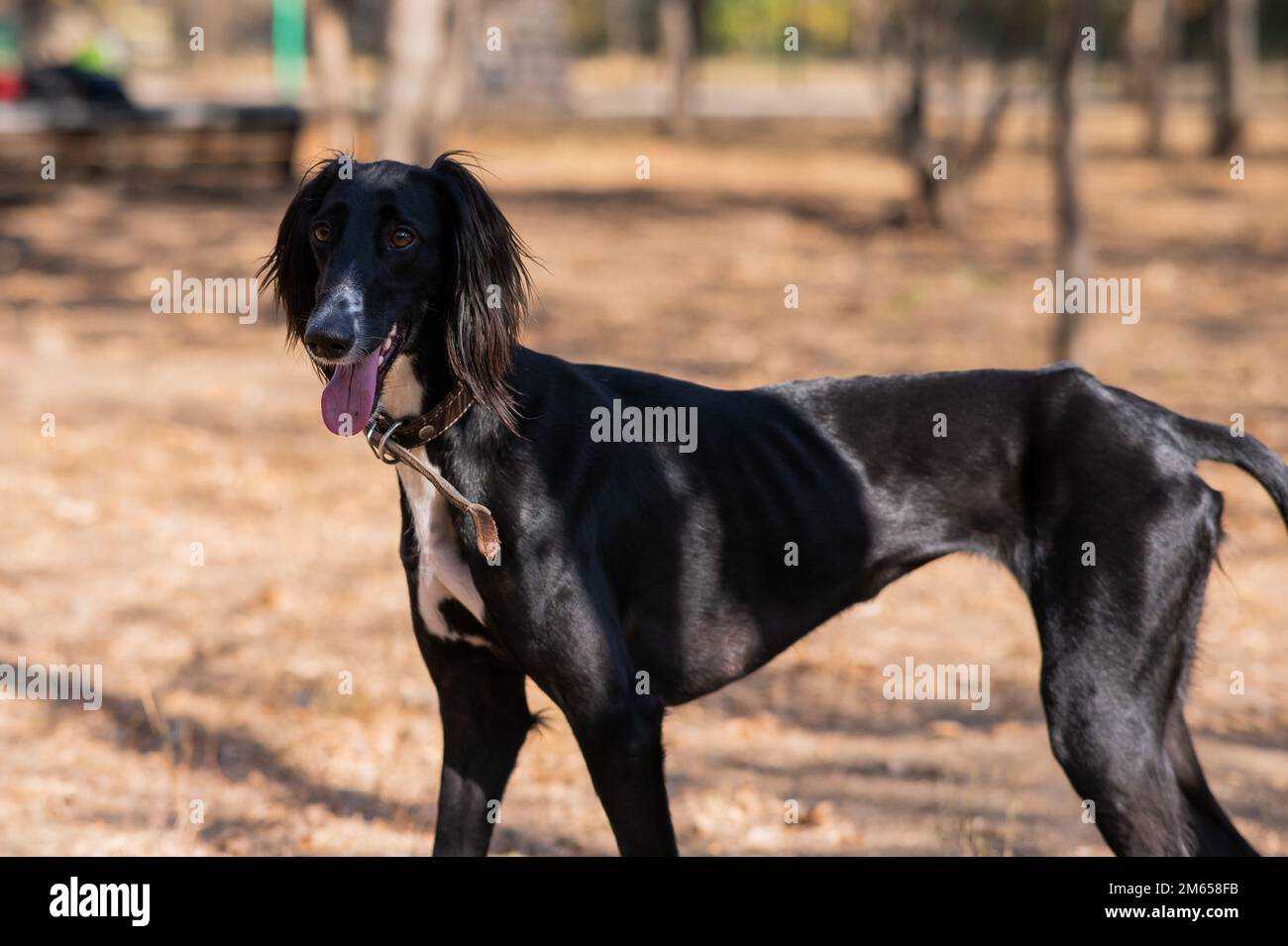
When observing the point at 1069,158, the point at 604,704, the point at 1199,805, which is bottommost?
the point at 1199,805

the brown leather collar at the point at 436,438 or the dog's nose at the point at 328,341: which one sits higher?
the dog's nose at the point at 328,341

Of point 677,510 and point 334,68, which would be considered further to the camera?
point 334,68

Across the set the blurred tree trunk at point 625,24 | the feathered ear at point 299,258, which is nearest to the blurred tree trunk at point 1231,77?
the feathered ear at point 299,258

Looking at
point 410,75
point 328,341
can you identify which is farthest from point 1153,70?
point 328,341

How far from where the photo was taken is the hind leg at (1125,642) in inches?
139

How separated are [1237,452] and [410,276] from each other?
78.8 inches

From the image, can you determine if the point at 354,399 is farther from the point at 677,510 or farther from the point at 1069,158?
the point at 1069,158

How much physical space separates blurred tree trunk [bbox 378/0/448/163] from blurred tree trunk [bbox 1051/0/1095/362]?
16.7ft

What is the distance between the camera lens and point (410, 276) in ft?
10.9

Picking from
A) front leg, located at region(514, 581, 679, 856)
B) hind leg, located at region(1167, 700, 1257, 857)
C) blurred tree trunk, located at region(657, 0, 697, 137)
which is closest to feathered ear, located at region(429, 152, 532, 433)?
front leg, located at region(514, 581, 679, 856)

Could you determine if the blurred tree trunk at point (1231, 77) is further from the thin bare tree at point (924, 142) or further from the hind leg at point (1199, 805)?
the hind leg at point (1199, 805)

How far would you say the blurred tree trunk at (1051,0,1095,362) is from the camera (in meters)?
9.22

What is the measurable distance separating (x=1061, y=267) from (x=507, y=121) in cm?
2568
